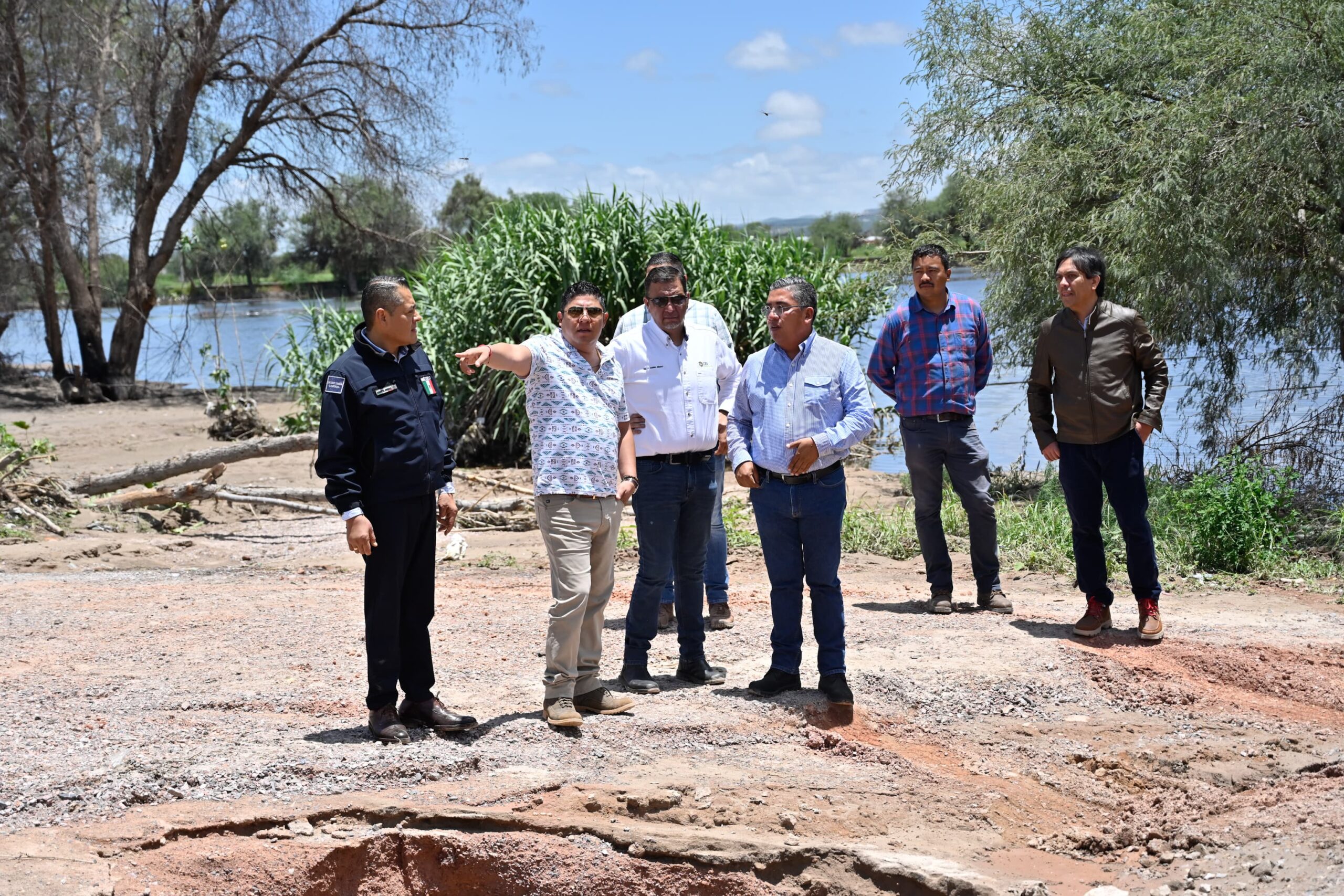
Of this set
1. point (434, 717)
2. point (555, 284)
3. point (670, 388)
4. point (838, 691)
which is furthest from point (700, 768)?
point (555, 284)

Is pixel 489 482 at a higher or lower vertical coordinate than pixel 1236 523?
higher

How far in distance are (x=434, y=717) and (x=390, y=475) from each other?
39.8 inches

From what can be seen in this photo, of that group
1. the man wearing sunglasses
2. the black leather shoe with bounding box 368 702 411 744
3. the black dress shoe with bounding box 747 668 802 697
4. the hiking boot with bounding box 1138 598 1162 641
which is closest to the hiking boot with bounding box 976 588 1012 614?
the hiking boot with bounding box 1138 598 1162 641

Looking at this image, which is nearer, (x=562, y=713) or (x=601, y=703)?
(x=562, y=713)

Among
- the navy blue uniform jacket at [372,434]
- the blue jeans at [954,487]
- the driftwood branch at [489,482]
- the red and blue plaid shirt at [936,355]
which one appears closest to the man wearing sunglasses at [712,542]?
the red and blue plaid shirt at [936,355]

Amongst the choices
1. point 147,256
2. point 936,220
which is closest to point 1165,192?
point 936,220

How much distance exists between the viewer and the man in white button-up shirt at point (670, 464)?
5.41 m

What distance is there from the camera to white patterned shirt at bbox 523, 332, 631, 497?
4.84 metres

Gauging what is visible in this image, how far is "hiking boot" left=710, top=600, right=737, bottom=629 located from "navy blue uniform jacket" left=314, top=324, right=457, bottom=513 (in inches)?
98.4

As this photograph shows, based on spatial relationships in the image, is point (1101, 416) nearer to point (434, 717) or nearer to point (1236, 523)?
point (1236, 523)

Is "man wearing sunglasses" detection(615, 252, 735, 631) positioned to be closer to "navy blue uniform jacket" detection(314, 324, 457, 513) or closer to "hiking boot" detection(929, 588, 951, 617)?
"hiking boot" detection(929, 588, 951, 617)

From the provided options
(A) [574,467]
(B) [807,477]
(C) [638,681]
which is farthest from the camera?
(C) [638,681]

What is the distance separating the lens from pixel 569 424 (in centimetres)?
489

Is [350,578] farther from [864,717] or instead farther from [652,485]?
[864,717]
